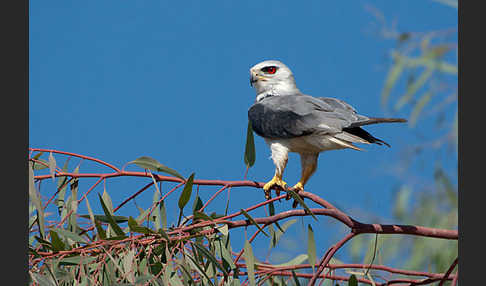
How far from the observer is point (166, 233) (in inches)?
68.0

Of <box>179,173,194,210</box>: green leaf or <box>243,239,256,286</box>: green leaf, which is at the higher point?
<box>179,173,194,210</box>: green leaf

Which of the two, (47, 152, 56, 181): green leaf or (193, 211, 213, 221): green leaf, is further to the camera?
(47, 152, 56, 181): green leaf

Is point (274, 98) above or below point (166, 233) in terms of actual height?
above

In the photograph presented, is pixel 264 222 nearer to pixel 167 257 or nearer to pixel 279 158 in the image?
pixel 167 257

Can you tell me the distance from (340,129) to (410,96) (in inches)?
84.1

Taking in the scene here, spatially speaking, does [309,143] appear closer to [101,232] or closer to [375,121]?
[375,121]

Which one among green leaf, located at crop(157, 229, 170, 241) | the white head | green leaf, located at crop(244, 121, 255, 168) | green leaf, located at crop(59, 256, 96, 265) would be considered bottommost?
green leaf, located at crop(59, 256, 96, 265)

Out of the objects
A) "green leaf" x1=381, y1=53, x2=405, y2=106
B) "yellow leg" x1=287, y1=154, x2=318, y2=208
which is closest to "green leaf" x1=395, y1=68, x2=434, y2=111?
"green leaf" x1=381, y1=53, x2=405, y2=106

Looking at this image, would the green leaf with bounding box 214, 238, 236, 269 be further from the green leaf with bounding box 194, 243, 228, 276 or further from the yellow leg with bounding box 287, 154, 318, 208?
the yellow leg with bounding box 287, 154, 318, 208

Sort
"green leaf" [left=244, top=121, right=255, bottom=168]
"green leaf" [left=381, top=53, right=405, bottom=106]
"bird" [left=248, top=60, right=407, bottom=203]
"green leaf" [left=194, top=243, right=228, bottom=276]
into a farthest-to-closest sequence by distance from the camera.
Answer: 1. "green leaf" [left=381, top=53, right=405, bottom=106]
2. "bird" [left=248, top=60, right=407, bottom=203]
3. "green leaf" [left=244, top=121, right=255, bottom=168]
4. "green leaf" [left=194, top=243, right=228, bottom=276]

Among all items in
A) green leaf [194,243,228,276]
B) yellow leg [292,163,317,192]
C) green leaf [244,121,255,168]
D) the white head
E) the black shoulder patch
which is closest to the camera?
green leaf [194,243,228,276]

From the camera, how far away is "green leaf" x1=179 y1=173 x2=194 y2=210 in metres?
1.85

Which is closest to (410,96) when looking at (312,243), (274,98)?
(274,98)

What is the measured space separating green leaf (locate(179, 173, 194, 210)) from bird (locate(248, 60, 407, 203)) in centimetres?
64
